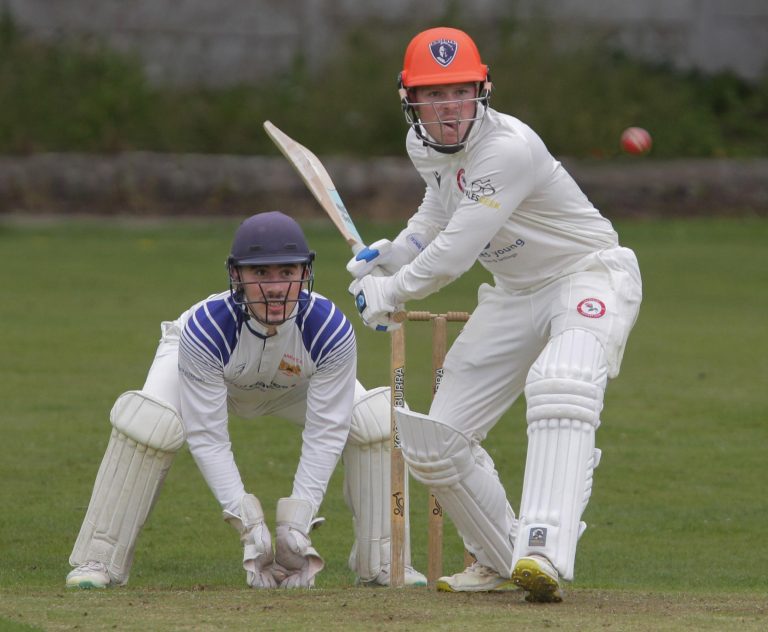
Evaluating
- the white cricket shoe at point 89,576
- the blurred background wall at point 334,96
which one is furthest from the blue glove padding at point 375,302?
the blurred background wall at point 334,96

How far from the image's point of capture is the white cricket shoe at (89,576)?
5059 mm

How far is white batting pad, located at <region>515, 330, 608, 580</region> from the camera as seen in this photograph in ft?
14.3

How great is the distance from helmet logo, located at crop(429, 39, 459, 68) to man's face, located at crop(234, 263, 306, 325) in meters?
0.79

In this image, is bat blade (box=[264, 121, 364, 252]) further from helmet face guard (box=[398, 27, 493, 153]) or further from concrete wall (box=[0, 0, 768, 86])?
concrete wall (box=[0, 0, 768, 86])

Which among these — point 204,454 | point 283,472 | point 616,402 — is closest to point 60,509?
point 283,472

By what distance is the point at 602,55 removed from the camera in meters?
19.9

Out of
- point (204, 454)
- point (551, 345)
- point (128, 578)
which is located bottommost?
point (128, 578)

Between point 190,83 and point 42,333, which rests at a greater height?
point 190,83

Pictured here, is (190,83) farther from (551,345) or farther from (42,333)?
(551,345)

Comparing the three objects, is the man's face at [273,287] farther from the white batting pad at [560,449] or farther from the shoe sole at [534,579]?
the shoe sole at [534,579]

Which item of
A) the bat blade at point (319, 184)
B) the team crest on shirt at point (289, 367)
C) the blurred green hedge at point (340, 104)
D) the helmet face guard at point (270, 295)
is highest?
the blurred green hedge at point (340, 104)

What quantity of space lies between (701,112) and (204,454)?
1571 centimetres

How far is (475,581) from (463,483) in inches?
13.5

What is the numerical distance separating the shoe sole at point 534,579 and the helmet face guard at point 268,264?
119cm
